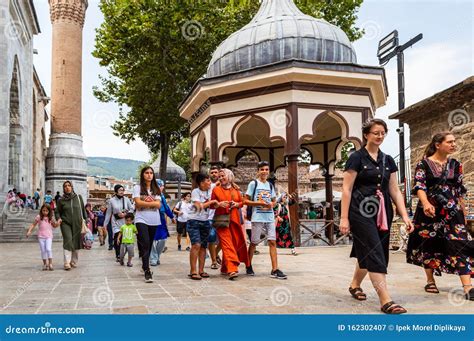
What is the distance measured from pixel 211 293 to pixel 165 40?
21.2 meters

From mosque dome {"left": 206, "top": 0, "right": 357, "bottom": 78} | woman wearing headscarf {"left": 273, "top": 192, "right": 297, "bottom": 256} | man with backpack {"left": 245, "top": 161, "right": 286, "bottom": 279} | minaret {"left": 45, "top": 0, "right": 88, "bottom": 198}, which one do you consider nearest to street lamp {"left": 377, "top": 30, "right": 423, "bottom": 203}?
mosque dome {"left": 206, "top": 0, "right": 357, "bottom": 78}

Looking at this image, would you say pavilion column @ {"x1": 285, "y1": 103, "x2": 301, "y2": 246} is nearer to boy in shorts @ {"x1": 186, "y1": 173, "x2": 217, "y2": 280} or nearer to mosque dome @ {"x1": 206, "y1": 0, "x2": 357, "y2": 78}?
mosque dome @ {"x1": 206, "y1": 0, "x2": 357, "y2": 78}

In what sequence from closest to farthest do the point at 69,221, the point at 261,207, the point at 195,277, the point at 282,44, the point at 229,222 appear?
the point at 195,277 → the point at 229,222 → the point at 261,207 → the point at 69,221 → the point at 282,44

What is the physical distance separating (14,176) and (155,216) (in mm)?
22344

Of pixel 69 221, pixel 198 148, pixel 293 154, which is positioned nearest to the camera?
pixel 69 221

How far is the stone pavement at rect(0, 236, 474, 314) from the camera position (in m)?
4.52

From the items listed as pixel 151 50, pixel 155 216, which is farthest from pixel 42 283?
pixel 151 50

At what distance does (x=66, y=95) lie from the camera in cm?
3152

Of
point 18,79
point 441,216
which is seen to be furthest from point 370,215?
point 18,79

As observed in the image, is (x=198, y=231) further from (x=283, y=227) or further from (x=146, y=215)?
(x=283, y=227)

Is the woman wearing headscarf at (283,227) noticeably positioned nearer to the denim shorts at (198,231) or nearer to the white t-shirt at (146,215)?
the denim shorts at (198,231)

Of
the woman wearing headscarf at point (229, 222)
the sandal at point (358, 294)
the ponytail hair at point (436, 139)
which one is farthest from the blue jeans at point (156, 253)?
the ponytail hair at point (436, 139)

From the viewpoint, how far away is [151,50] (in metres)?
25.4
